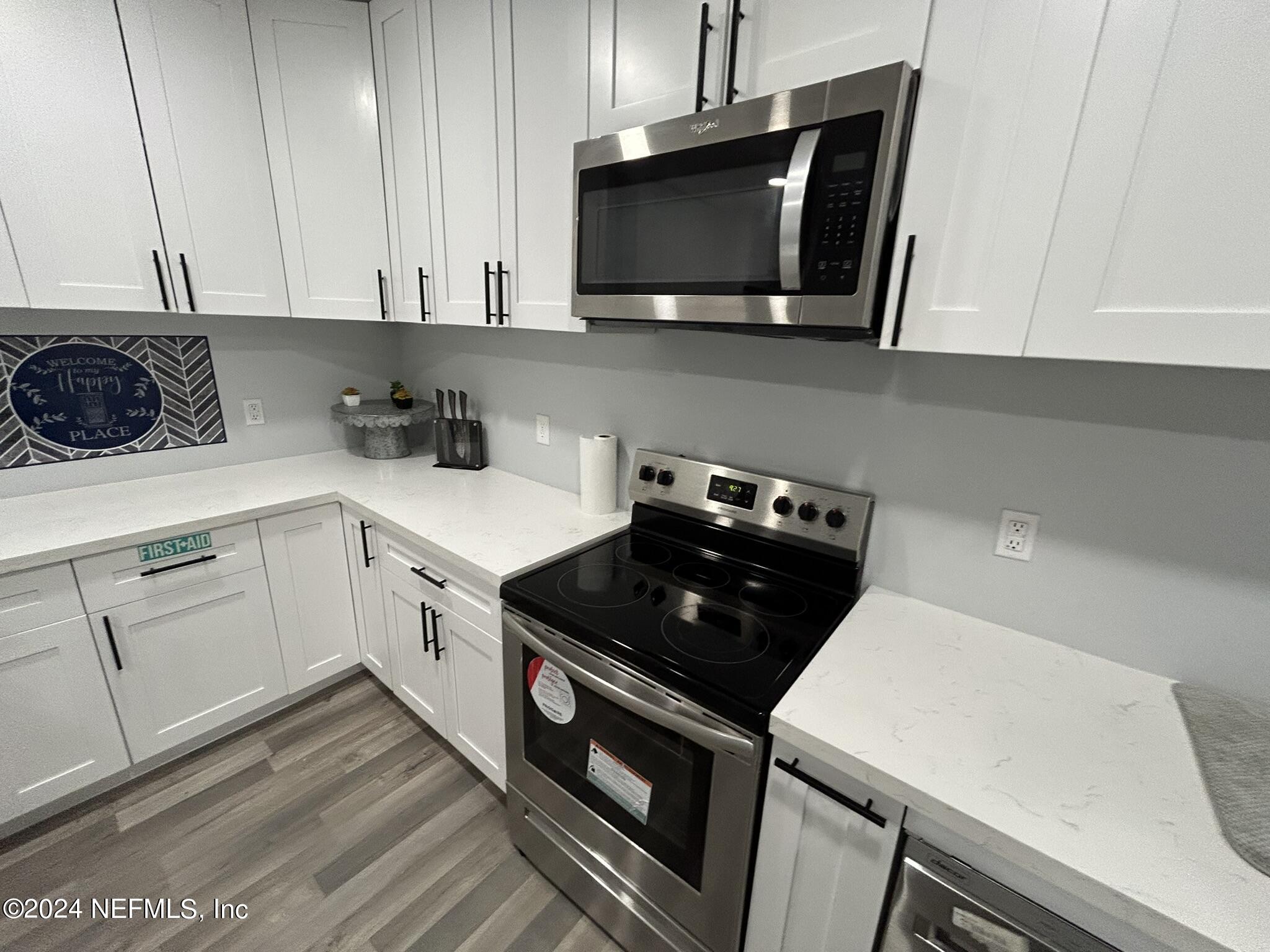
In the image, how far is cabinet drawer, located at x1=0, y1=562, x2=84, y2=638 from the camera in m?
1.40

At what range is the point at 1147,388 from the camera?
0.97 metres

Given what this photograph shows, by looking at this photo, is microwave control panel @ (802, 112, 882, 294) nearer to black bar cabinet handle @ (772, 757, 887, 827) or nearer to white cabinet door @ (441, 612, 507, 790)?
black bar cabinet handle @ (772, 757, 887, 827)

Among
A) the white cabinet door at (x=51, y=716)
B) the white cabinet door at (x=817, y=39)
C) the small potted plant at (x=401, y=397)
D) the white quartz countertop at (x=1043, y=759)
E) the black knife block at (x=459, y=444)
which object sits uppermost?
the white cabinet door at (x=817, y=39)

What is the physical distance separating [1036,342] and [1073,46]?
15.9 inches

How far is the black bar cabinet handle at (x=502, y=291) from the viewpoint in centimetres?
159

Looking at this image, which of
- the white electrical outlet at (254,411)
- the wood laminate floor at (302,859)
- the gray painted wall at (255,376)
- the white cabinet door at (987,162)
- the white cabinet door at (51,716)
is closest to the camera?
the white cabinet door at (987,162)

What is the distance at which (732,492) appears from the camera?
1.47m

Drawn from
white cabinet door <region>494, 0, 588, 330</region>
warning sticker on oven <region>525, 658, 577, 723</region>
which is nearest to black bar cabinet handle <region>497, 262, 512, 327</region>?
white cabinet door <region>494, 0, 588, 330</region>

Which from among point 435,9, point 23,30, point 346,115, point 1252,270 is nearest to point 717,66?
point 1252,270

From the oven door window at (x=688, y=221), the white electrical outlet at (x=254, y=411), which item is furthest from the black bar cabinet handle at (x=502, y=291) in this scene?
the white electrical outlet at (x=254, y=411)

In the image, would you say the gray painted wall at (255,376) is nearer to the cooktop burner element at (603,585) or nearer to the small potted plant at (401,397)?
the small potted plant at (401,397)

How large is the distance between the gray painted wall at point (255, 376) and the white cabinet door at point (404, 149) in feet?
2.13

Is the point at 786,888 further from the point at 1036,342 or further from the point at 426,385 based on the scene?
the point at 426,385

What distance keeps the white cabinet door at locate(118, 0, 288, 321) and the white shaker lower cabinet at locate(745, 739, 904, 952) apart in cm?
217
